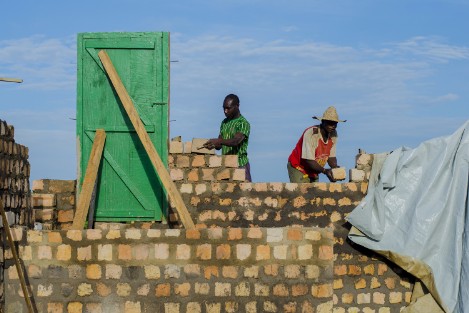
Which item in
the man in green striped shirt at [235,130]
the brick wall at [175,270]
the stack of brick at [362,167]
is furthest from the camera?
the man in green striped shirt at [235,130]

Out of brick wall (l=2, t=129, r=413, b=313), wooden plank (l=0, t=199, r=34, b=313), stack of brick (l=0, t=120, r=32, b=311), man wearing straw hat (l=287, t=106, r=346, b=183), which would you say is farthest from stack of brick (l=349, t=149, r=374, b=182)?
wooden plank (l=0, t=199, r=34, b=313)

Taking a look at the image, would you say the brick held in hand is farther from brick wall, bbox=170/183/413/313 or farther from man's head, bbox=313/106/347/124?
man's head, bbox=313/106/347/124

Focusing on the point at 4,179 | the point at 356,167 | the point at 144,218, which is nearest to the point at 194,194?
the point at 144,218

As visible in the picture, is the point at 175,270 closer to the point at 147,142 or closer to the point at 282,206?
the point at 147,142

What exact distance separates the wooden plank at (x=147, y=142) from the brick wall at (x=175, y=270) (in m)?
0.78

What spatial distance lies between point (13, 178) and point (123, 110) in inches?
70.4

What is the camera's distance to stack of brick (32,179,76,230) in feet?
37.3

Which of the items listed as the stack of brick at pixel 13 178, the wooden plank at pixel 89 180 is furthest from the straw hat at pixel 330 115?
the stack of brick at pixel 13 178

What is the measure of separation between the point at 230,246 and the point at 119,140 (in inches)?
97.5

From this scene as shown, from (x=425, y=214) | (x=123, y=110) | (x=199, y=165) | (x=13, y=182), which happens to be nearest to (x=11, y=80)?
(x=13, y=182)

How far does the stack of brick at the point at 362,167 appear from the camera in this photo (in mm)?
11219

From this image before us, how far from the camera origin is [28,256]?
30.5 feet

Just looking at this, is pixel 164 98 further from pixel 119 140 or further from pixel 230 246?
pixel 230 246

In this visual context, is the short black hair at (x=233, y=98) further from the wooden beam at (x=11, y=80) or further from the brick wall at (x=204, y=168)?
the wooden beam at (x=11, y=80)
